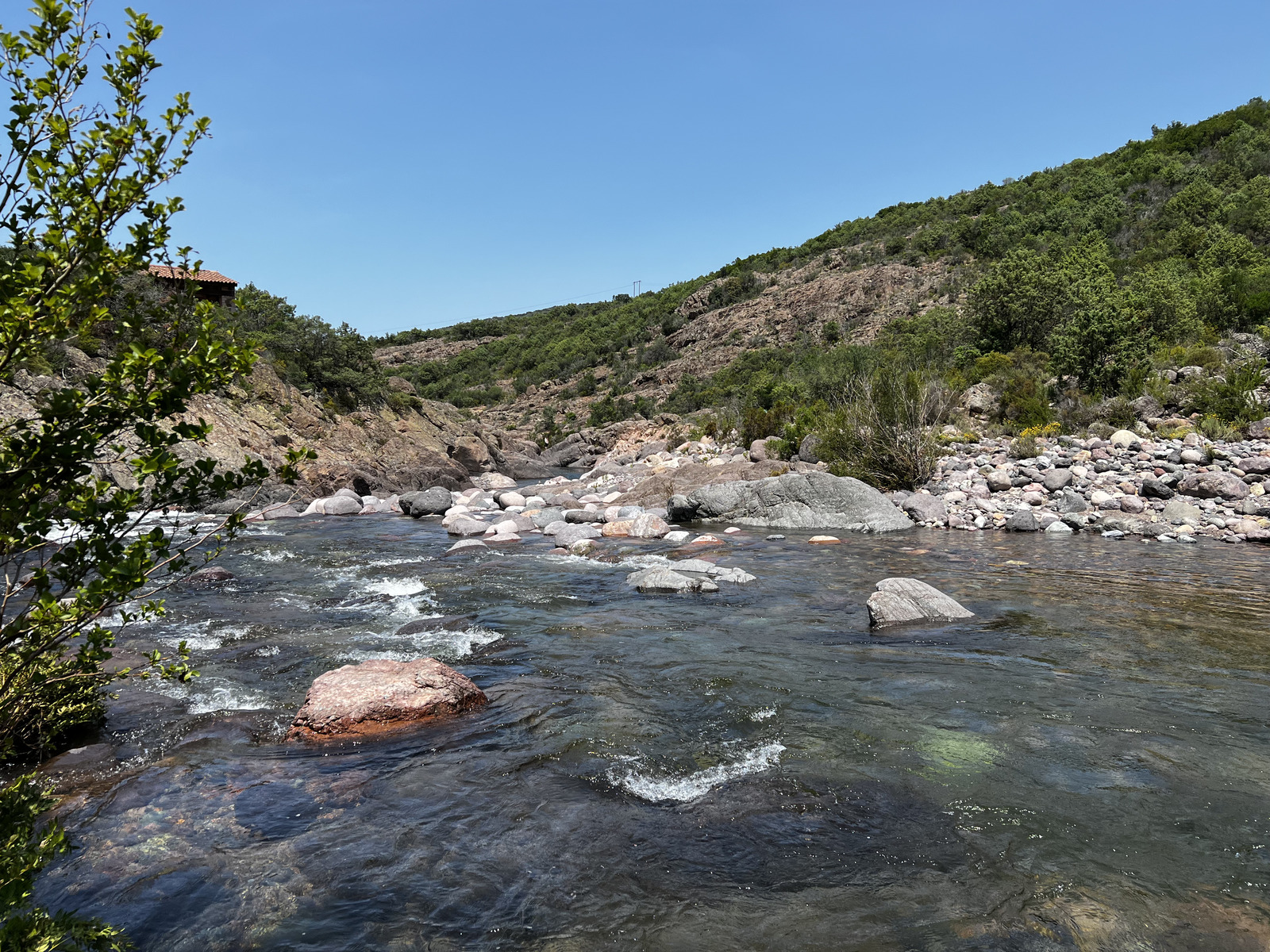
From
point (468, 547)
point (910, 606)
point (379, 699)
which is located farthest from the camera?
point (468, 547)

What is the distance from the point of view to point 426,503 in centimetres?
1992

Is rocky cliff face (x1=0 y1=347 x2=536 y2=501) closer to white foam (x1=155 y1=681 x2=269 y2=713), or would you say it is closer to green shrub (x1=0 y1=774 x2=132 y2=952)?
white foam (x1=155 y1=681 x2=269 y2=713)

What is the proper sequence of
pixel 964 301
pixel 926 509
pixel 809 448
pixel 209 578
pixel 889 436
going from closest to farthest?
pixel 209 578, pixel 926 509, pixel 889 436, pixel 809 448, pixel 964 301

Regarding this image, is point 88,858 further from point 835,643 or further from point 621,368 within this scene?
point 621,368

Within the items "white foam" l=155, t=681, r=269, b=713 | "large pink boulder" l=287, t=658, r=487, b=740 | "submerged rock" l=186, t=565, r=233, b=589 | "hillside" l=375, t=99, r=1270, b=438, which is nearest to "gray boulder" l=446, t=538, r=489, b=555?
"submerged rock" l=186, t=565, r=233, b=589

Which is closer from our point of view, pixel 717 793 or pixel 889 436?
pixel 717 793

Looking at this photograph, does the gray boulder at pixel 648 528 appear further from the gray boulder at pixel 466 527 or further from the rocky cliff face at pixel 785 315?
the rocky cliff face at pixel 785 315

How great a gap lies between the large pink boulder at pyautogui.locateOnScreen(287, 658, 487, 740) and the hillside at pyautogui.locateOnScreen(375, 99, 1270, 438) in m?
21.2

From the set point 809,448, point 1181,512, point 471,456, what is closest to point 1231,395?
point 1181,512

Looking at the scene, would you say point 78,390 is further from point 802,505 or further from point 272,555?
point 802,505

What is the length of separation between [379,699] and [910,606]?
226 inches

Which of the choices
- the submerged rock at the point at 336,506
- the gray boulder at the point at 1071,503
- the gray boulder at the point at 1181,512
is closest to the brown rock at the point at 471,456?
the submerged rock at the point at 336,506

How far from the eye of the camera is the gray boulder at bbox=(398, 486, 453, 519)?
19.9 meters

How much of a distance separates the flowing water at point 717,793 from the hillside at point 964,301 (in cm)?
1800
